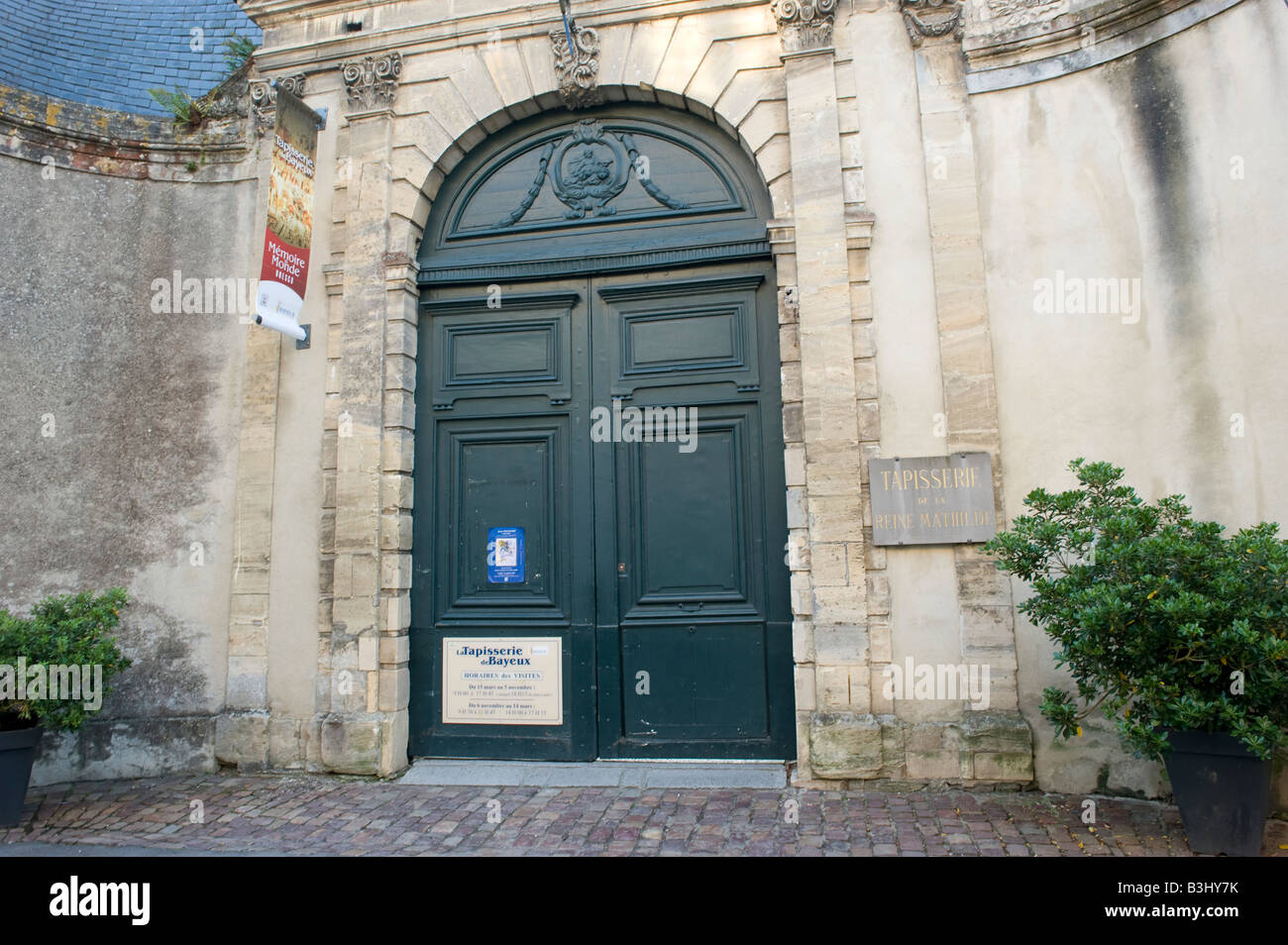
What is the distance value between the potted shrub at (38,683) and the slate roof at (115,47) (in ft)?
14.6

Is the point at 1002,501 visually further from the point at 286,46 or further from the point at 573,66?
the point at 286,46

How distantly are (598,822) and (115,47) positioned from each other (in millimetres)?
7469

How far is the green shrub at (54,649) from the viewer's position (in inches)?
176

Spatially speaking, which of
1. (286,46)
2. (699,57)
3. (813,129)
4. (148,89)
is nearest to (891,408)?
(813,129)

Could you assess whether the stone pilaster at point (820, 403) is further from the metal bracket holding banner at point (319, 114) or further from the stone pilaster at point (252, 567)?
the stone pilaster at point (252, 567)

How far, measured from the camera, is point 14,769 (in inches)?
178

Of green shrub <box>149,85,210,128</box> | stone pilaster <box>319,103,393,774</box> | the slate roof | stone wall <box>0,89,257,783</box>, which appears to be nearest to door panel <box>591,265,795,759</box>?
stone pilaster <box>319,103,393,774</box>

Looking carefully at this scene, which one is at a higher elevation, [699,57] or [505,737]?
[699,57]

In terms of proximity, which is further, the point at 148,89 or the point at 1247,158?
the point at 148,89

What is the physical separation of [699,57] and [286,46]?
3154 mm

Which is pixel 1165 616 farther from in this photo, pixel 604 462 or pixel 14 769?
pixel 14 769

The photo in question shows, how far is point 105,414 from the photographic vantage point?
5.93 m

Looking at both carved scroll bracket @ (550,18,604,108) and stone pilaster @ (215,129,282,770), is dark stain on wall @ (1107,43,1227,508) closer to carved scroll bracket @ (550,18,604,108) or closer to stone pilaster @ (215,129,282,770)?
carved scroll bracket @ (550,18,604,108)

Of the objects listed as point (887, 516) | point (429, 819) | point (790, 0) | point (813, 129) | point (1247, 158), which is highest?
point (790, 0)
